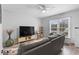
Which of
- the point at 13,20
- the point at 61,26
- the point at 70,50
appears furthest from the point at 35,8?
the point at 70,50

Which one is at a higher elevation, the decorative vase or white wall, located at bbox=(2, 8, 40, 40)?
white wall, located at bbox=(2, 8, 40, 40)

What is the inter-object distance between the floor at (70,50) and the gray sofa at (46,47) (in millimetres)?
73

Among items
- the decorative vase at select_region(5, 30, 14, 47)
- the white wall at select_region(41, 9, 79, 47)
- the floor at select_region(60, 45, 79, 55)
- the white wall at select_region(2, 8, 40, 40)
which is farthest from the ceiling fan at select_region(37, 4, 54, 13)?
the floor at select_region(60, 45, 79, 55)

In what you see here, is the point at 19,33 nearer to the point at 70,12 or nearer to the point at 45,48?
the point at 45,48

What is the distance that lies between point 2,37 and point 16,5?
0.61m

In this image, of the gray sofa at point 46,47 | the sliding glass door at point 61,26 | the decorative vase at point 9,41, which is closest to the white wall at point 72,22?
the sliding glass door at point 61,26

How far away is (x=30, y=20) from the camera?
6.04 feet

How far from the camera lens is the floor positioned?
5.81 ft

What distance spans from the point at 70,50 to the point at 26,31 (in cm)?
86

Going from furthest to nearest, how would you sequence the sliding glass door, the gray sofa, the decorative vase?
the sliding glass door
the decorative vase
the gray sofa

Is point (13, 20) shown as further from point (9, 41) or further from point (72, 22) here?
point (72, 22)

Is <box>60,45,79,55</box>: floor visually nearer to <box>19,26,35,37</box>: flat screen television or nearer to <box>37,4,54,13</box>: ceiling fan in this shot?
<box>19,26,35,37</box>: flat screen television

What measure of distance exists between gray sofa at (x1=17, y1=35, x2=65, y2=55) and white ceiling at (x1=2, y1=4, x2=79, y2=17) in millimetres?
468
